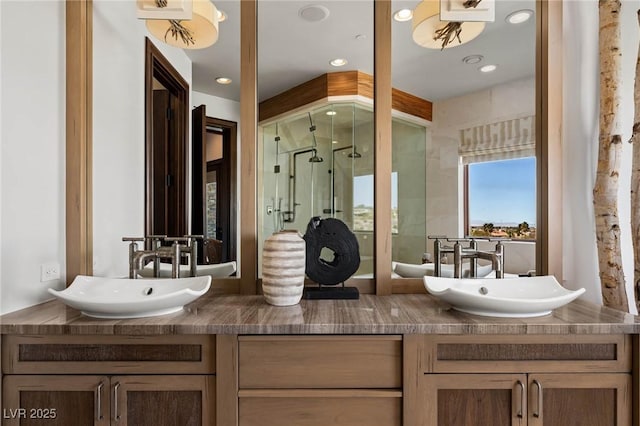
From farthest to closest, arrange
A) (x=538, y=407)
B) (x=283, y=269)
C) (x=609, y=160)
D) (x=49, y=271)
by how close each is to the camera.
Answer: (x=609, y=160)
(x=49, y=271)
(x=283, y=269)
(x=538, y=407)

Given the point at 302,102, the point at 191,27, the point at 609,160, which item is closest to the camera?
the point at 609,160

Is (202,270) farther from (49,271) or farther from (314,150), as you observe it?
(314,150)

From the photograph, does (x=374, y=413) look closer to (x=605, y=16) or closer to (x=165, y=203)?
(x=165, y=203)

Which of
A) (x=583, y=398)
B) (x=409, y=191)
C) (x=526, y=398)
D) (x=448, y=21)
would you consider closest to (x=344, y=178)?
(x=409, y=191)

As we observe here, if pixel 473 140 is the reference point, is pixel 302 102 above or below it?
above

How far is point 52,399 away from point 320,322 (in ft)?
3.33

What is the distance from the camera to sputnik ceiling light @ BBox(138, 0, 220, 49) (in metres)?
1.73

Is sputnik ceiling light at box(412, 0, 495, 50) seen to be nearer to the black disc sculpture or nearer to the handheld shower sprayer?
the handheld shower sprayer

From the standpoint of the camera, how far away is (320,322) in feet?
4.12

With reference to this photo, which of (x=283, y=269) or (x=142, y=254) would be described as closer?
(x=283, y=269)

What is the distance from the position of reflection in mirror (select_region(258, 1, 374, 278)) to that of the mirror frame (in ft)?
0.17

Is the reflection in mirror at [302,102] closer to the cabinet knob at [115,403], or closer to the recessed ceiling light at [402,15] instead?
the recessed ceiling light at [402,15]

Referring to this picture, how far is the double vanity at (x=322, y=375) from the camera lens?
124 cm

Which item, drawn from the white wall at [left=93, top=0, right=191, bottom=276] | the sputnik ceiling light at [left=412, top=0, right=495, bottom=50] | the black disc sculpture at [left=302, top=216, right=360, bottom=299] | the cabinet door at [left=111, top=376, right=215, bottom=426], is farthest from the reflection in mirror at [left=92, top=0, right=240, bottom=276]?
the sputnik ceiling light at [left=412, top=0, right=495, bottom=50]
